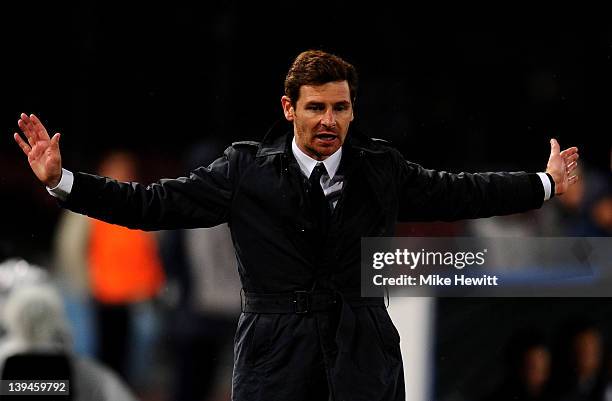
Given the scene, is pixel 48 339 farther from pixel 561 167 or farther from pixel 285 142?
pixel 561 167

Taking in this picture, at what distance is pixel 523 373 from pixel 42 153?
81.2 inches

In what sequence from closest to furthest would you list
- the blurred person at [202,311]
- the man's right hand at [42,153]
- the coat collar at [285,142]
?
the man's right hand at [42,153], the coat collar at [285,142], the blurred person at [202,311]

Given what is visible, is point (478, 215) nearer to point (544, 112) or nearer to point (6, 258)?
point (544, 112)

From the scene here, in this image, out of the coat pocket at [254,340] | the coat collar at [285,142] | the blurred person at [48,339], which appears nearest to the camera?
the coat pocket at [254,340]

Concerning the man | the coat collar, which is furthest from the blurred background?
the man

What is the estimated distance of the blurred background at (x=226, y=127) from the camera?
410 cm

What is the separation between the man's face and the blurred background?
105 cm

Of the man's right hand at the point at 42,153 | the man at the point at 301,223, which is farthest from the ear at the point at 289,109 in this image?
the man's right hand at the point at 42,153

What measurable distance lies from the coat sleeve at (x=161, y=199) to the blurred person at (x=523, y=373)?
1.56 m

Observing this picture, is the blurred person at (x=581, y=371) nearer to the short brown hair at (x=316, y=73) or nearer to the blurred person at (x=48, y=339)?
the blurred person at (x=48, y=339)

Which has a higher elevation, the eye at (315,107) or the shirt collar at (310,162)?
the eye at (315,107)

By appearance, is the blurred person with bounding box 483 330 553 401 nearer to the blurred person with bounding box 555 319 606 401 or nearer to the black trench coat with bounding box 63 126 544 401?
the blurred person with bounding box 555 319 606 401

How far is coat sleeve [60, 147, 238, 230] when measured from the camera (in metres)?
2.88

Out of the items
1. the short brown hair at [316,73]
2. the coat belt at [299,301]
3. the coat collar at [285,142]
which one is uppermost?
the short brown hair at [316,73]
